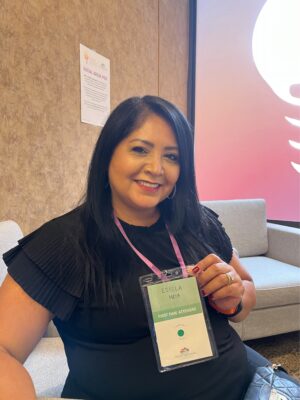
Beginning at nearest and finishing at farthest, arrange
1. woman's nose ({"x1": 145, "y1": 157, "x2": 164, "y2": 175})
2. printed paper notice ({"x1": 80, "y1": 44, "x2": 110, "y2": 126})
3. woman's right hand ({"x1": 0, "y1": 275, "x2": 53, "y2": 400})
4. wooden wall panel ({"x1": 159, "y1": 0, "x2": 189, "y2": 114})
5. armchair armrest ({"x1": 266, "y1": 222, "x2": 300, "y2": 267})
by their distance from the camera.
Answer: woman's right hand ({"x1": 0, "y1": 275, "x2": 53, "y2": 400}) → woman's nose ({"x1": 145, "y1": 157, "x2": 164, "y2": 175}) → printed paper notice ({"x1": 80, "y1": 44, "x2": 110, "y2": 126}) → armchair armrest ({"x1": 266, "y1": 222, "x2": 300, "y2": 267}) → wooden wall panel ({"x1": 159, "y1": 0, "x2": 189, "y2": 114})

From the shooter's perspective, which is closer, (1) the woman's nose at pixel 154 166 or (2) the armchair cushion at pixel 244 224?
(1) the woman's nose at pixel 154 166

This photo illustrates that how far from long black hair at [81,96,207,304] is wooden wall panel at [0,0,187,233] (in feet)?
2.11

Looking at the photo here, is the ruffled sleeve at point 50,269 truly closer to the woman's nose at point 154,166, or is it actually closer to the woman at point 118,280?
the woman at point 118,280

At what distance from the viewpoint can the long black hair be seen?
814mm

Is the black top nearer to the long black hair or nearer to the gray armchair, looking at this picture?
the long black hair

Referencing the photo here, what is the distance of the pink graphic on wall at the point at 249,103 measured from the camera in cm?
259

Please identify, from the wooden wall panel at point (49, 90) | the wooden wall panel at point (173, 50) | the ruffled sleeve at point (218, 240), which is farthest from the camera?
the wooden wall panel at point (173, 50)

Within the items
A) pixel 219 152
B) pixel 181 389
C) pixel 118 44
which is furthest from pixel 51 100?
pixel 219 152

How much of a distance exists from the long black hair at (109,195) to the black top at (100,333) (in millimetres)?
33

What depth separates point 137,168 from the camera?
2.85ft

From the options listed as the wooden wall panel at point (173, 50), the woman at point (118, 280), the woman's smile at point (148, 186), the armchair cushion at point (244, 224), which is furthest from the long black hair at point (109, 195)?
the wooden wall panel at point (173, 50)

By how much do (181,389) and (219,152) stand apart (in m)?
2.39

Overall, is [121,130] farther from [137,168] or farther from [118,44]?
[118,44]

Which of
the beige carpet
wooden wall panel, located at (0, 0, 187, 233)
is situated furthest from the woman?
the beige carpet
